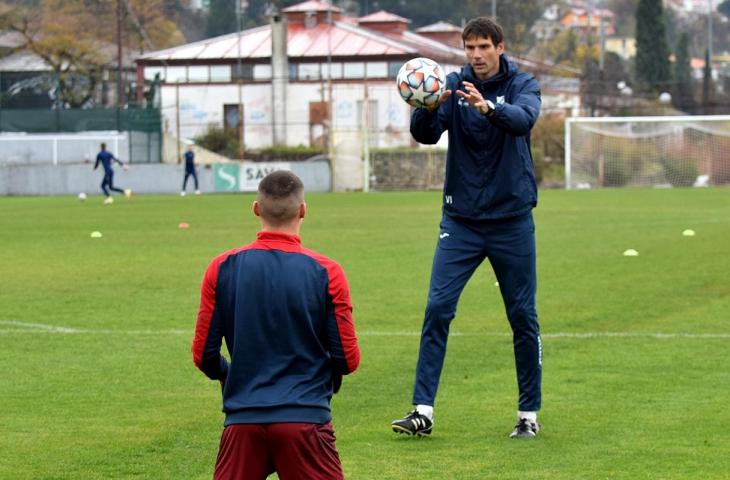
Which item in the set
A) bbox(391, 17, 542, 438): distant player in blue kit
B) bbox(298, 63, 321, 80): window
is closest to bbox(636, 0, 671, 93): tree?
→ bbox(298, 63, 321, 80): window

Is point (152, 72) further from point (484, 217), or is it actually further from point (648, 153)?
point (484, 217)

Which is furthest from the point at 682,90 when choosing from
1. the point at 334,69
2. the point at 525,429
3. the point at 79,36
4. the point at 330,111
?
the point at 525,429

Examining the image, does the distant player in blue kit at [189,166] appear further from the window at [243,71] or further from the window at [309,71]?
the window at [243,71]

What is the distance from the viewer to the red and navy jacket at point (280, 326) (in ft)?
15.6

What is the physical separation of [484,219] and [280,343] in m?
3.24

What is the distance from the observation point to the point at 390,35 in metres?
77.4

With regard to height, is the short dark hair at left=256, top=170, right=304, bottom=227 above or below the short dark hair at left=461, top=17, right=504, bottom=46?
below

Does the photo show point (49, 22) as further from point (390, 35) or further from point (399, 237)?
point (399, 237)

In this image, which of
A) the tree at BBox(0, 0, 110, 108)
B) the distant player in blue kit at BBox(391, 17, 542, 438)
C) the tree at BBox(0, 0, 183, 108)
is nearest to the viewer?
the distant player in blue kit at BBox(391, 17, 542, 438)

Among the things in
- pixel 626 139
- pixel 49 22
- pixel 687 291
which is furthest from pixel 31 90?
pixel 687 291

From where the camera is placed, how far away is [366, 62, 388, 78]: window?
6719 centimetres

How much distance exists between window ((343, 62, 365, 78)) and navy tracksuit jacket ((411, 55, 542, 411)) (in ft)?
196

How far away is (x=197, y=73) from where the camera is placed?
69.4 meters

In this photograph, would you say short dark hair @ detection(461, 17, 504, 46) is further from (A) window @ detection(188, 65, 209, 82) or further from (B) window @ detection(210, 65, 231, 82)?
(A) window @ detection(188, 65, 209, 82)
